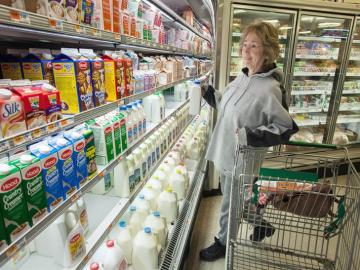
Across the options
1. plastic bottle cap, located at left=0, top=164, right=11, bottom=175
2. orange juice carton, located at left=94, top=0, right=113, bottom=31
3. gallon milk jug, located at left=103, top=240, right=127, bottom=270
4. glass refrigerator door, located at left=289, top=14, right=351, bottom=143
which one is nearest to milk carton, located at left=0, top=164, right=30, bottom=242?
plastic bottle cap, located at left=0, top=164, right=11, bottom=175

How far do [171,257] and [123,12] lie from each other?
151cm

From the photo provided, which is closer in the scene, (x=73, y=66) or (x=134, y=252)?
(x=73, y=66)

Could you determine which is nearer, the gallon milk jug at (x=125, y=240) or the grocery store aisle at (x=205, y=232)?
the gallon milk jug at (x=125, y=240)

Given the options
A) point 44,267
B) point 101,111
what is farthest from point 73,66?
point 44,267

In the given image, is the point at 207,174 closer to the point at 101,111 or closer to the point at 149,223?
the point at 149,223

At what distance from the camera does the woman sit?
1.59 m

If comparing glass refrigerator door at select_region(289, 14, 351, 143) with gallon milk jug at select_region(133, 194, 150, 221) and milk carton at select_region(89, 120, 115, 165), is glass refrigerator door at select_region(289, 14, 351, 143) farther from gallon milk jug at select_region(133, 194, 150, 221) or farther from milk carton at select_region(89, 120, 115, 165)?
milk carton at select_region(89, 120, 115, 165)

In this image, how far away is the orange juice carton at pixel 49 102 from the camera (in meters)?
0.82

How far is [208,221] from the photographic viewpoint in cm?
278

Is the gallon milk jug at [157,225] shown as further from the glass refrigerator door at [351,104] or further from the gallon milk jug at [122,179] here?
the glass refrigerator door at [351,104]

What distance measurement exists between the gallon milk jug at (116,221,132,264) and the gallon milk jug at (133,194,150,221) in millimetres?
195

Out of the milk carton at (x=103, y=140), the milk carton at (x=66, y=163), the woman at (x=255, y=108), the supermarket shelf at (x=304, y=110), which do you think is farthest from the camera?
the supermarket shelf at (x=304, y=110)

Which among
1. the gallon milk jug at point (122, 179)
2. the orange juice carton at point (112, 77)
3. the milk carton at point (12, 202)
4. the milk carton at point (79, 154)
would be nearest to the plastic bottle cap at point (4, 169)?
the milk carton at point (12, 202)

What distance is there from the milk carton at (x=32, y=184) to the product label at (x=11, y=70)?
338 millimetres
